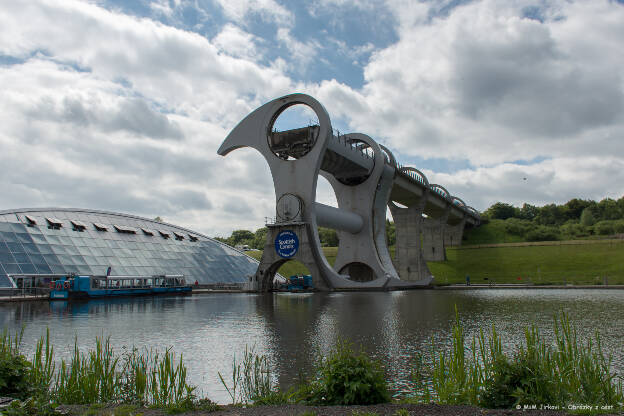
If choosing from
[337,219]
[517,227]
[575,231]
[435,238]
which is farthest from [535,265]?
[575,231]

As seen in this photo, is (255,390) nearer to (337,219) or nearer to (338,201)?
(337,219)


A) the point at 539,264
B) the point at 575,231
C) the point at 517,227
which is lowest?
the point at 539,264

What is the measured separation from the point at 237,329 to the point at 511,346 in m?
10.1

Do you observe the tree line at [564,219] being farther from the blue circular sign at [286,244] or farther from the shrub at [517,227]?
the blue circular sign at [286,244]

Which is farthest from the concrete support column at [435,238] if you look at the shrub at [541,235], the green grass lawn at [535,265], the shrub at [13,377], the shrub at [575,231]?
the shrub at [13,377]

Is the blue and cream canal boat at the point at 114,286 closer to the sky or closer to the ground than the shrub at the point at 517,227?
closer to the ground

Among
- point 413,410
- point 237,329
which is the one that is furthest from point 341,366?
point 237,329

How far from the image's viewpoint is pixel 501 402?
23.5ft

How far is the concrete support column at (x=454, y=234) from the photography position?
343ft

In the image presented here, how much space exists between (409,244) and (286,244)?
105 feet

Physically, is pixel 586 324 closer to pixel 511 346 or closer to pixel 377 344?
pixel 511 346

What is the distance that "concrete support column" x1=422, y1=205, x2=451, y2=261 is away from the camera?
89.8 meters

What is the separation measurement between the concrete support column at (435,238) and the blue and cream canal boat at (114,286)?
171ft

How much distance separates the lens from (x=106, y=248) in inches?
2047
